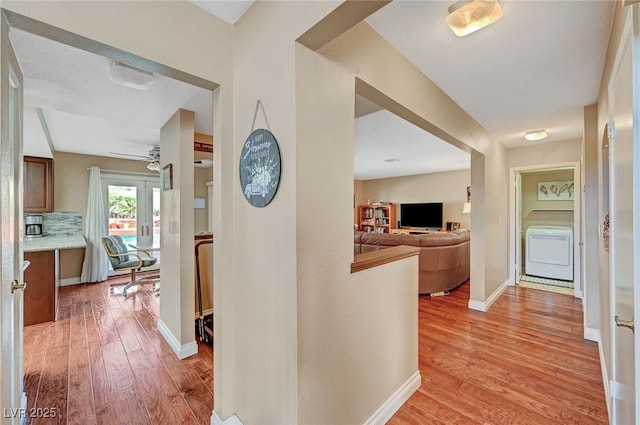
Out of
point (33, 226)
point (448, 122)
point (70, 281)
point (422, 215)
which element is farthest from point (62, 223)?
point (422, 215)

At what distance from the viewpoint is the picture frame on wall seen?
2541 millimetres

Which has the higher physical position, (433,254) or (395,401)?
(433,254)

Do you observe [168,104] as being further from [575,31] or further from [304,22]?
[575,31]

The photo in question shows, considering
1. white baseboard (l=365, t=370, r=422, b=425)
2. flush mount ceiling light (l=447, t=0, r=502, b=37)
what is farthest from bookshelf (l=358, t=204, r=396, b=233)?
flush mount ceiling light (l=447, t=0, r=502, b=37)

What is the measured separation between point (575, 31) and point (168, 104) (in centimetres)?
292

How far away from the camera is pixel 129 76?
1.72m

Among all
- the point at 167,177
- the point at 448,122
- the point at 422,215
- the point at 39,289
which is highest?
the point at 448,122

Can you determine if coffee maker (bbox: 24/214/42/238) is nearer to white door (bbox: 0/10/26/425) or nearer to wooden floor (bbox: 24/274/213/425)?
wooden floor (bbox: 24/274/213/425)

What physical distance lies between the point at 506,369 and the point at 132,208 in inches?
251

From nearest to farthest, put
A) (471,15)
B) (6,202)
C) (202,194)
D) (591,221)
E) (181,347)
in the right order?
(6,202)
(471,15)
(181,347)
(591,221)
(202,194)

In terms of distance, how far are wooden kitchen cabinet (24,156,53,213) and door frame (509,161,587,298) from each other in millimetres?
7488

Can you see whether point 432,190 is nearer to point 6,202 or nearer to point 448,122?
point 448,122

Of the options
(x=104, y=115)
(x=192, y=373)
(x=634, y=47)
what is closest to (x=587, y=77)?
(x=634, y=47)

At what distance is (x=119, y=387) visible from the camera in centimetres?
198
